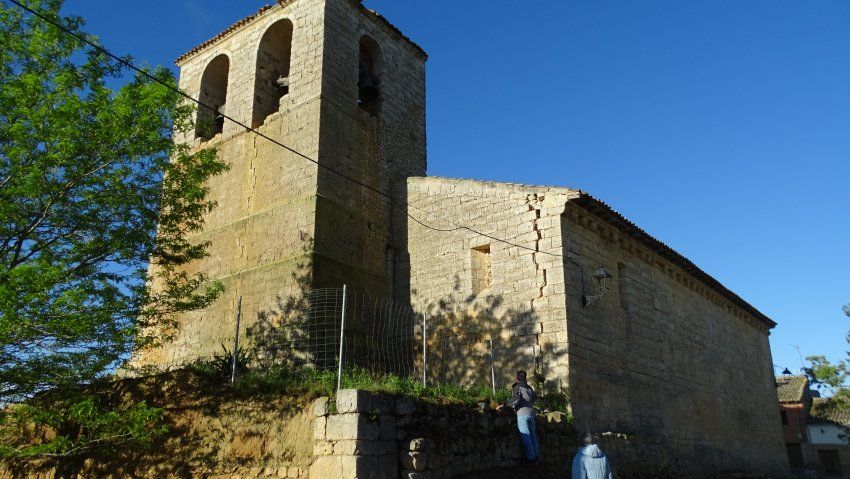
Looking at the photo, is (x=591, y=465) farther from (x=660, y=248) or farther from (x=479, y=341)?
(x=660, y=248)

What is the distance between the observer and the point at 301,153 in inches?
551

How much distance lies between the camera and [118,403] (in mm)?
9992

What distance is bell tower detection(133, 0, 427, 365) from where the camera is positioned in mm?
13398

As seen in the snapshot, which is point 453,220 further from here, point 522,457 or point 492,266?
point 522,457

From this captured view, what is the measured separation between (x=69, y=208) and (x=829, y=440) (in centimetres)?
3775

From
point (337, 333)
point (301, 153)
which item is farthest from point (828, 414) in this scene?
point (301, 153)

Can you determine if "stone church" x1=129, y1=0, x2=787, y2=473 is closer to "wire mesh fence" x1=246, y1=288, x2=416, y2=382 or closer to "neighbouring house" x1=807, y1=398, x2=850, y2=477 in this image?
"wire mesh fence" x1=246, y1=288, x2=416, y2=382

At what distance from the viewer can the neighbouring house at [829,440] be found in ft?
110

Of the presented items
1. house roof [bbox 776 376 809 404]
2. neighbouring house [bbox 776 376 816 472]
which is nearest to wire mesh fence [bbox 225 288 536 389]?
neighbouring house [bbox 776 376 816 472]

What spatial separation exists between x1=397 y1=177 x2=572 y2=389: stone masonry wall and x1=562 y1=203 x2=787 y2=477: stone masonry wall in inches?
14.3

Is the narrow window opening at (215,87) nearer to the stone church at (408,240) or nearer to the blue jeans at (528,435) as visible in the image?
the stone church at (408,240)

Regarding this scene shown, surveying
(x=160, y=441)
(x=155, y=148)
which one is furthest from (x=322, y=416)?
(x=155, y=148)

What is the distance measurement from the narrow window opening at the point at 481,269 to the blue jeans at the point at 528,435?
3.66m

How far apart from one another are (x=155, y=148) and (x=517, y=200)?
6.69m
